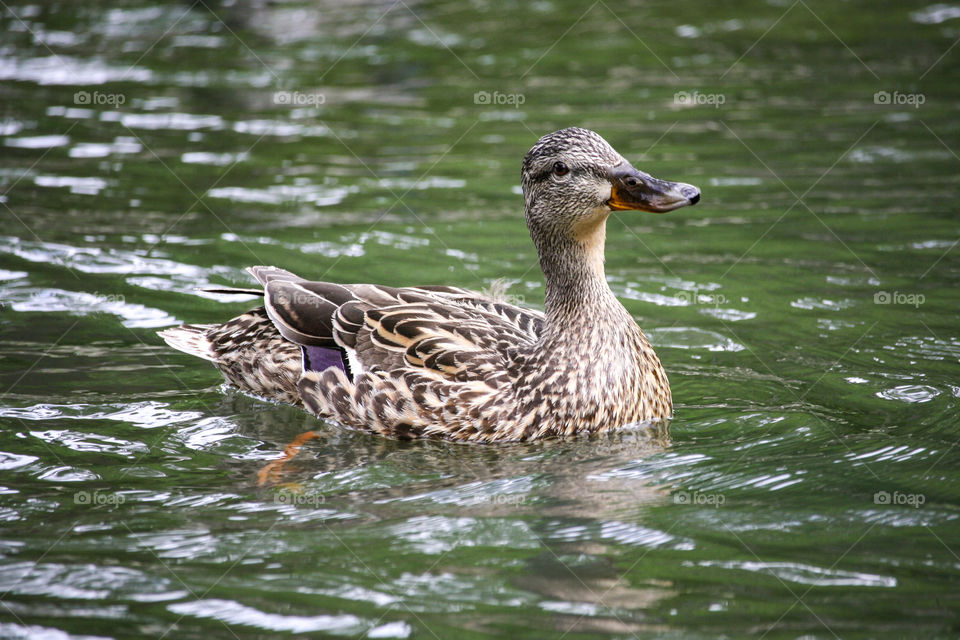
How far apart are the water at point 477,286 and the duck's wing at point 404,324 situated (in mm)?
561

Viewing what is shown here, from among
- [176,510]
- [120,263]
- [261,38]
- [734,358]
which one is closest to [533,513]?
[176,510]

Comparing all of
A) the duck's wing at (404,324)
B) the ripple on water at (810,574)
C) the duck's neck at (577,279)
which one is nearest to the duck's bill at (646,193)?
the duck's neck at (577,279)

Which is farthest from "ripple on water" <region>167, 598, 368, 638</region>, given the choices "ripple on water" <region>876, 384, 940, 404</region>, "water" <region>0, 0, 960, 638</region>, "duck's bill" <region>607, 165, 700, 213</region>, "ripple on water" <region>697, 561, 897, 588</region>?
"ripple on water" <region>876, 384, 940, 404</region>

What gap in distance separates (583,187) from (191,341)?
3209 millimetres

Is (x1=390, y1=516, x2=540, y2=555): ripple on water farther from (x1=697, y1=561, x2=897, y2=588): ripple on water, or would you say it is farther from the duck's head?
the duck's head

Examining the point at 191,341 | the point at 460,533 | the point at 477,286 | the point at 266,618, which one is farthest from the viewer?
the point at 477,286

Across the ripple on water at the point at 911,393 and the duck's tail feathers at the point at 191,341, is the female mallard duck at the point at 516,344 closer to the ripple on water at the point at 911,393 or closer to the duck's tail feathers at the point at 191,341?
the duck's tail feathers at the point at 191,341

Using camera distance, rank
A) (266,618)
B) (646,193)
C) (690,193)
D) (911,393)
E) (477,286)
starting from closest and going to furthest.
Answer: (266,618), (690,193), (646,193), (911,393), (477,286)

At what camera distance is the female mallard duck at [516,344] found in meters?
7.33

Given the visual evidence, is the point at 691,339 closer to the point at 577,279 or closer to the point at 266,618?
the point at 577,279

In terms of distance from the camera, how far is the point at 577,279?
7637 mm

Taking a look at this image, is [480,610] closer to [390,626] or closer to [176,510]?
[390,626]

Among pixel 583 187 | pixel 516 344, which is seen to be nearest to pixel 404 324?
pixel 516 344

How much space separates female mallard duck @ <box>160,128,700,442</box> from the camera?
7.33 meters
